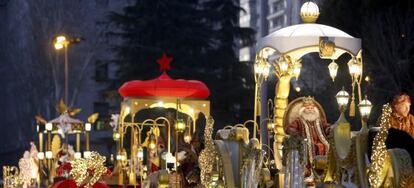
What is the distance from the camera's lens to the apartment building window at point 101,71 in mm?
54300

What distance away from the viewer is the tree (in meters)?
46.6

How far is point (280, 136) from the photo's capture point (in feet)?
52.4

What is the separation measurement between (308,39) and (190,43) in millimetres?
32592

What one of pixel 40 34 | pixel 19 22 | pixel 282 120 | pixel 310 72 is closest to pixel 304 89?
pixel 310 72

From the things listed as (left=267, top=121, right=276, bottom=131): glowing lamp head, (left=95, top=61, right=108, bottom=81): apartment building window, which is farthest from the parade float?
(left=95, top=61, right=108, bottom=81): apartment building window

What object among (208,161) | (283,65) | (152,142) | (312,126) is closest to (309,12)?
(283,65)

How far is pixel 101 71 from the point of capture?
5731cm

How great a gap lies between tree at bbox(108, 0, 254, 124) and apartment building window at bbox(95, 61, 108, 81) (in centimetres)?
404

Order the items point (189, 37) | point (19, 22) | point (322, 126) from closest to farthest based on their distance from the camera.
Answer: point (322, 126), point (189, 37), point (19, 22)

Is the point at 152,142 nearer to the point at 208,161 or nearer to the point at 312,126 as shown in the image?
the point at 312,126

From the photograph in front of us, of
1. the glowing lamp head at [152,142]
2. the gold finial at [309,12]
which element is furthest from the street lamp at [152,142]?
the gold finial at [309,12]

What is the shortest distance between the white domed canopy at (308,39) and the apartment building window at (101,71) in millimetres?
37410

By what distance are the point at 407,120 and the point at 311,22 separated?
7458 mm

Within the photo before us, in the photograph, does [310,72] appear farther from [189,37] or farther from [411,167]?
[411,167]
